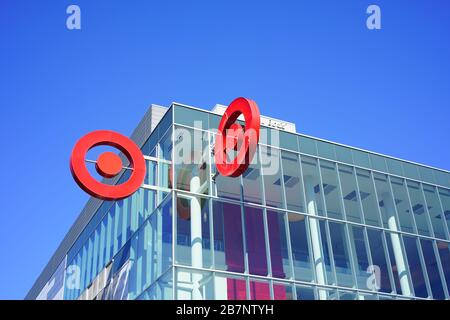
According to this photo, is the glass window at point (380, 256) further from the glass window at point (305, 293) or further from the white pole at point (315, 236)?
the glass window at point (305, 293)

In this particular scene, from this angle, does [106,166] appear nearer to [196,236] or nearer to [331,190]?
[196,236]

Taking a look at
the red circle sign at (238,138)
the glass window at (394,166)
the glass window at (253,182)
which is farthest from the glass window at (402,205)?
the red circle sign at (238,138)

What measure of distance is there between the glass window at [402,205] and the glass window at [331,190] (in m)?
3.32

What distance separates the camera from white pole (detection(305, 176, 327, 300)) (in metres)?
22.6

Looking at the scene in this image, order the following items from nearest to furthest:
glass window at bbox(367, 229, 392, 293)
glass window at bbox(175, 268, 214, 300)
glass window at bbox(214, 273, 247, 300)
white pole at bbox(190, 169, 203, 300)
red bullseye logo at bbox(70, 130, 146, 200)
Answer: glass window at bbox(175, 268, 214, 300), white pole at bbox(190, 169, 203, 300), red bullseye logo at bbox(70, 130, 146, 200), glass window at bbox(214, 273, 247, 300), glass window at bbox(367, 229, 392, 293)

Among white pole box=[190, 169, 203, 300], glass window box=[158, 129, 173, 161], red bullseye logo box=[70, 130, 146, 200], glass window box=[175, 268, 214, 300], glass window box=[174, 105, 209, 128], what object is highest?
glass window box=[174, 105, 209, 128]

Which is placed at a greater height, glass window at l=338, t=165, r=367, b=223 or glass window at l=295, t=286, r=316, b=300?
glass window at l=338, t=165, r=367, b=223

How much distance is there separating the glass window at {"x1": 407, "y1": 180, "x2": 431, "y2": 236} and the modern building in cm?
6

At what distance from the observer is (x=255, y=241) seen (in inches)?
864

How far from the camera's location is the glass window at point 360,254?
23.7 meters

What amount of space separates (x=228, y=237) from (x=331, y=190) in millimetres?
6266

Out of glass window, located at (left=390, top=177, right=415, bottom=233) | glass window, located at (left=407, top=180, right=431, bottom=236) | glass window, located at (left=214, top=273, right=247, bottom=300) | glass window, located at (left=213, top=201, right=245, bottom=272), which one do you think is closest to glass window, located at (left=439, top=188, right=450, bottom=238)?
glass window, located at (left=407, top=180, right=431, bottom=236)

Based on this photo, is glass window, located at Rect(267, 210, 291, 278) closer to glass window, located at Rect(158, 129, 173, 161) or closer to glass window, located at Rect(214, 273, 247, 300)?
glass window, located at Rect(214, 273, 247, 300)
